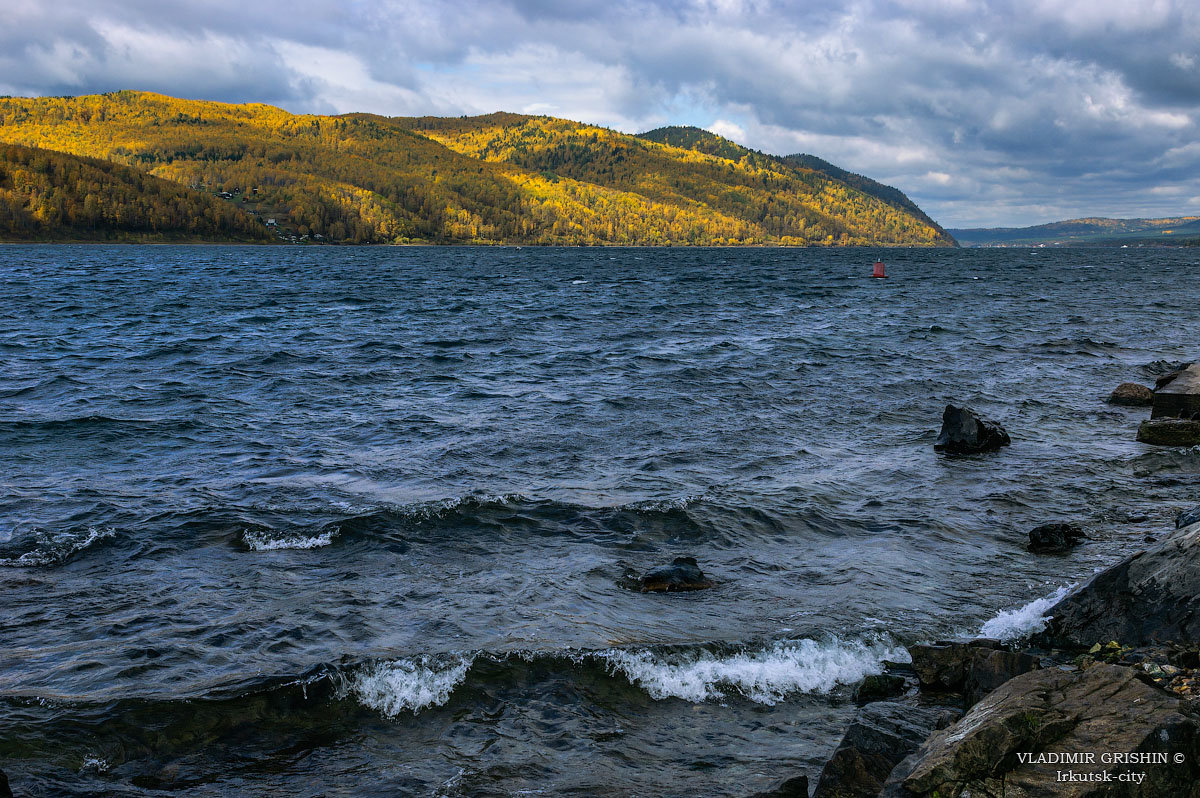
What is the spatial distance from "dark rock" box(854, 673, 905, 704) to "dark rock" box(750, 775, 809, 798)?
207 cm

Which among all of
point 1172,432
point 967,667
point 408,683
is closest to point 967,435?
point 1172,432

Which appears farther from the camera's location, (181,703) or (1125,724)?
(181,703)

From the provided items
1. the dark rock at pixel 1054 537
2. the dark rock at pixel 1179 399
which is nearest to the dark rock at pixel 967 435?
the dark rock at pixel 1179 399

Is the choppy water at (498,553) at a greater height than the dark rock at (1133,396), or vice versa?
the dark rock at (1133,396)

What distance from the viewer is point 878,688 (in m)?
7.85

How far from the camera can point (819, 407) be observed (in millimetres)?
22578

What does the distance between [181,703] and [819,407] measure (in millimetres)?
18584

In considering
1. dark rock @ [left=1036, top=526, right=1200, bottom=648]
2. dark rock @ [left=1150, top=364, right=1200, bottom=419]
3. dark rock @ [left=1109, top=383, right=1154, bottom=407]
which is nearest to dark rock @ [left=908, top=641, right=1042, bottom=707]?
dark rock @ [left=1036, top=526, right=1200, bottom=648]

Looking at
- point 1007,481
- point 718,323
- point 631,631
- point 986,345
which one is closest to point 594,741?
point 631,631

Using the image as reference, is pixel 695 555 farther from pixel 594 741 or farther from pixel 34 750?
pixel 34 750

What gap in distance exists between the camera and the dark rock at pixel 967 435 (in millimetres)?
17469

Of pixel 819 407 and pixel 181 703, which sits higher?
pixel 819 407

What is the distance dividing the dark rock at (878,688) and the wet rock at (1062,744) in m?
2.21

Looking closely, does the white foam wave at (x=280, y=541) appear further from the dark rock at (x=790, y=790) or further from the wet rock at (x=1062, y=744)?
the wet rock at (x=1062, y=744)
